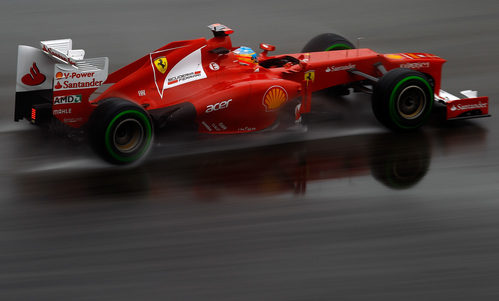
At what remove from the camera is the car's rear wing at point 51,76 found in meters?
6.98

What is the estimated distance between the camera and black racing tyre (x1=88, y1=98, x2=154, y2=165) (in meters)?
6.76

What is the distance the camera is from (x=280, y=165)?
7270mm

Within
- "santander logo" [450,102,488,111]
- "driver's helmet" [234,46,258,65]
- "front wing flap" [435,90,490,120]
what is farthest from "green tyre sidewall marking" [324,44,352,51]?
"santander logo" [450,102,488,111]

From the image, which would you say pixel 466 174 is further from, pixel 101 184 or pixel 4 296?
pixel 4 296

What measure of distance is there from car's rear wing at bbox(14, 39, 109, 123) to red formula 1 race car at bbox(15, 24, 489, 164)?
1cm

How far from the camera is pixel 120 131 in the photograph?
7.07 m

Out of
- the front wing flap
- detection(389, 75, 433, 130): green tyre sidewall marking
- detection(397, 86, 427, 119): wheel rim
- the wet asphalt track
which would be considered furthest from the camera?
the front wing flap

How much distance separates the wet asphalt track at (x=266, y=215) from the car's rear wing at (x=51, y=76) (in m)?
0.54

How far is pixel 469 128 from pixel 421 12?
5.82 meters

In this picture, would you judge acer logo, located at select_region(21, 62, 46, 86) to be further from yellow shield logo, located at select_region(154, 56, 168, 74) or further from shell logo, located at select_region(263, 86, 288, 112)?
shell logo, located at select_region(263, 86, 288, 112)

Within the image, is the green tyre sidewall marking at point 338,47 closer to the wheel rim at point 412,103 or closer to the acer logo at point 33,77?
the wheel rim at point 412,103

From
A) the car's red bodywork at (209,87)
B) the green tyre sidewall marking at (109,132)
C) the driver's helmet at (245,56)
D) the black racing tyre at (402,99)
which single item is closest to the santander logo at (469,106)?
the black racing tyre at (402,99)

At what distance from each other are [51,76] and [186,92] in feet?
4.97

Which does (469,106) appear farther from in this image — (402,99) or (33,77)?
(33,77)
